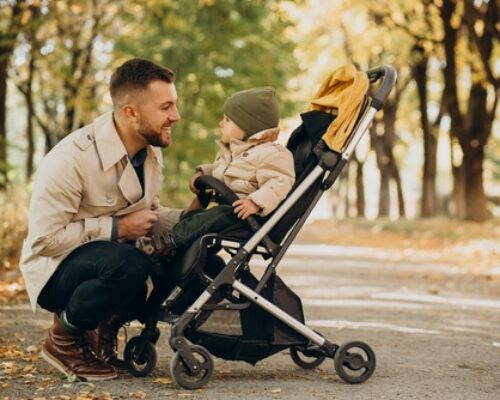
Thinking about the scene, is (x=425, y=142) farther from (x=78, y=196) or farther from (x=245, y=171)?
(x=78, y=196)

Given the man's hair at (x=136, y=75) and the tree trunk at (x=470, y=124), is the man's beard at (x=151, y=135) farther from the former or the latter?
the tree trunk at (x=470, y=124)

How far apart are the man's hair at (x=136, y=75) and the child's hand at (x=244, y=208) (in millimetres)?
831

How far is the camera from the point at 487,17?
72.0 ft

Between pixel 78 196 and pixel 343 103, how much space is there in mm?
1490

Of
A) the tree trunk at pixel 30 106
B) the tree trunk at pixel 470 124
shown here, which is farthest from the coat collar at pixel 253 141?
the tree trunk at pixel 470 124

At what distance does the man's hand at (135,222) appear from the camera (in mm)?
5535

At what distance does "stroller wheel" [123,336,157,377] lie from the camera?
223 inches

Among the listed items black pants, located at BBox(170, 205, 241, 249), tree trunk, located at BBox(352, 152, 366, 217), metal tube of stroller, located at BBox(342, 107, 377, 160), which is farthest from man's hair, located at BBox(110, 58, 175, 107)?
tree trunk, located at BBox(352, 152, 366, 217)

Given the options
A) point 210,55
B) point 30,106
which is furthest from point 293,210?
point 30,106

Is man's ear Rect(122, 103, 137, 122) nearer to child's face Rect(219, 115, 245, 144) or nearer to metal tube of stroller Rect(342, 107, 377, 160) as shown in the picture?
child's face Rect(219, 115, 245, 144)

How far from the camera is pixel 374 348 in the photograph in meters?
6.85

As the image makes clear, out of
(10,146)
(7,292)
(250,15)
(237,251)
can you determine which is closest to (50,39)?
(250,15)

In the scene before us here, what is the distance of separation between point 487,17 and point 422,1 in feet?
11.0

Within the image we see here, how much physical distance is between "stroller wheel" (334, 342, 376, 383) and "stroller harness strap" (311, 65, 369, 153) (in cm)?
105
